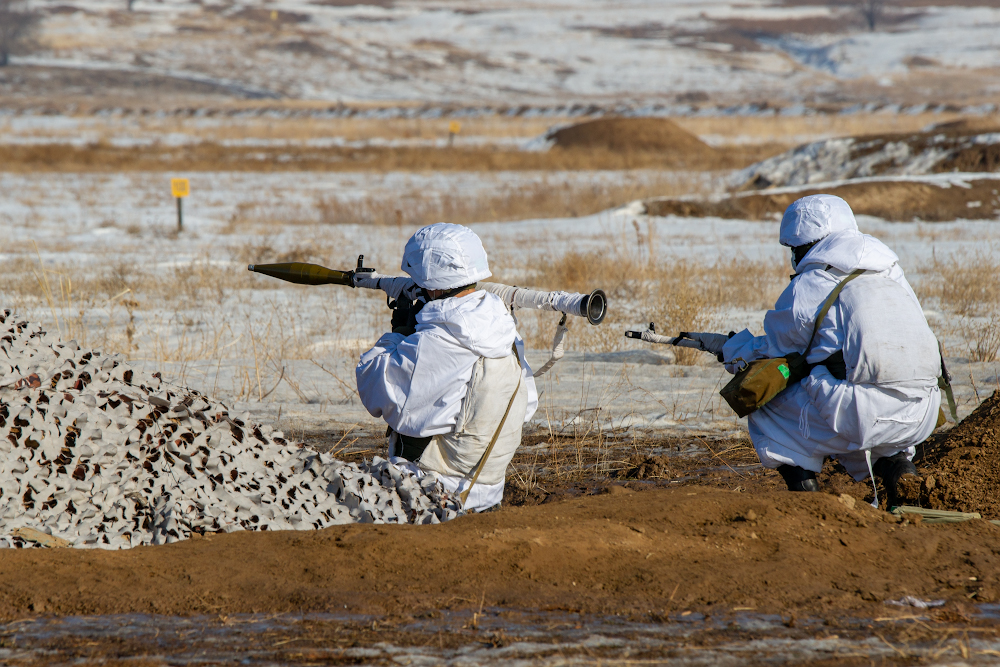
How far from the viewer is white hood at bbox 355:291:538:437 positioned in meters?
3.96

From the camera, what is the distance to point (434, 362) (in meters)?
3.97

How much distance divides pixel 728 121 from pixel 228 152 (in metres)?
27.6

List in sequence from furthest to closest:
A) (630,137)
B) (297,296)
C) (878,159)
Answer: (630,137) → (878,159) → (297,296)

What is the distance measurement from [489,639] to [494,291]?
1.86 metres

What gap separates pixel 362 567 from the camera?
3.40 metres

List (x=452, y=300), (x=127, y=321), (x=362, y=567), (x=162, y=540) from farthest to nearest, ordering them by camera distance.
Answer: (x=127, y=321)
(x=452, y=300)
(x=162, y=540)
(x=362, y=567)

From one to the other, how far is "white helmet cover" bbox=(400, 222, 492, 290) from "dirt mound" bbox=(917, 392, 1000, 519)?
88.0 inches

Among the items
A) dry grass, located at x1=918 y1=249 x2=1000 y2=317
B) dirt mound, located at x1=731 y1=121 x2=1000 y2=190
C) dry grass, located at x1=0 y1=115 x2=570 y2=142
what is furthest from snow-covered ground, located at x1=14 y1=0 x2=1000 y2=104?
dry grass, located at x1=918 y1=249 x2=1000 y2=317

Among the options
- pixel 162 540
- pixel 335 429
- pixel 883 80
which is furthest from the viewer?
pixel 883 80

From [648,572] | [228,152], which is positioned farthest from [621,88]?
[648,572]

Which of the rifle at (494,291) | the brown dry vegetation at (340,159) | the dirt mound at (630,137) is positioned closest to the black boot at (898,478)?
the rifle at (494,291)

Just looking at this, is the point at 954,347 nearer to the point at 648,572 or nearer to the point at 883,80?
the point at 648,572

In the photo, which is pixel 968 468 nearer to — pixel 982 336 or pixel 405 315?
pixel 405 315

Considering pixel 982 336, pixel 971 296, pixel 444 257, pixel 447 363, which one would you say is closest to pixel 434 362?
pixel 447 363
